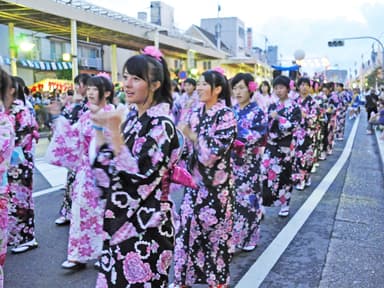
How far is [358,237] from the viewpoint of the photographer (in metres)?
5.06

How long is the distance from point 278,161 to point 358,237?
4.36ft

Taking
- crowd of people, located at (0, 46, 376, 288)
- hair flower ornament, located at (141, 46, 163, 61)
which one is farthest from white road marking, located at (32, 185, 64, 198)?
hair flower ornament, located at (141, 46, 163, 61)

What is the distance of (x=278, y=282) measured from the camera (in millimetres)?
3908

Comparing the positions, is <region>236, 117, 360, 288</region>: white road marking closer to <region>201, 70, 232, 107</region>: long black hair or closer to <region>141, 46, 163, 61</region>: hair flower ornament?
<region>201, 70, 232, 107</region>: long black hair

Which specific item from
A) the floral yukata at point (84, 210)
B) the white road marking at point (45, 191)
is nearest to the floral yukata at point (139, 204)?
the floral yukata at point (84, 210)

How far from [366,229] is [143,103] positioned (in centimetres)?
396

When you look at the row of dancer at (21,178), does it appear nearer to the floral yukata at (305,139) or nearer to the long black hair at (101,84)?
the long black hair at (101,84)

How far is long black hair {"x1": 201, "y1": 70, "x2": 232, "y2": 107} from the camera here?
11.7ft

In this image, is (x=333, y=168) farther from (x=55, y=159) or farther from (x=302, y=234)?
(x=55, y=159)

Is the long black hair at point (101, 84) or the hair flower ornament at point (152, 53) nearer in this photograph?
the hair flower ornament at point (152, 53)

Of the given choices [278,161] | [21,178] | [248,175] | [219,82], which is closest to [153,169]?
[219,82]

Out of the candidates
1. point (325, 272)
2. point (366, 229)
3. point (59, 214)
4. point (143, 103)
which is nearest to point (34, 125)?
point (59, 214)

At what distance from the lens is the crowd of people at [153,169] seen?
2.24 m

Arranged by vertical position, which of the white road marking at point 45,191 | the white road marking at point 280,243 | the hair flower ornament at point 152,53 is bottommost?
the white road marking at point 280,243
